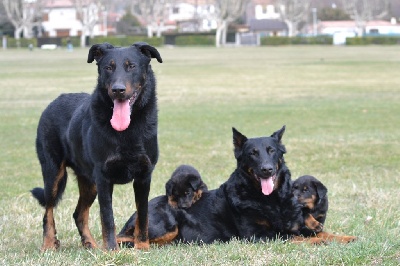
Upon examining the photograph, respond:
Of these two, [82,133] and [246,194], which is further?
[246,194]

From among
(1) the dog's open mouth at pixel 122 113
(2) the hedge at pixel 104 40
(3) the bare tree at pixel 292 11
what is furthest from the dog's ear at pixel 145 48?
(3) the bare tree at pixel 292 11

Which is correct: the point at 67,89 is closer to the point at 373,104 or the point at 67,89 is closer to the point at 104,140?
the point at 373,104

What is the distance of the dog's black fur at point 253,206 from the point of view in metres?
8.32

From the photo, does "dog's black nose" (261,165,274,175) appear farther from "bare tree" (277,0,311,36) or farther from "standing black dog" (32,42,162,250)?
"bare tree" (277,0,311,36)

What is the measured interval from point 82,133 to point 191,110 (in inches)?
842

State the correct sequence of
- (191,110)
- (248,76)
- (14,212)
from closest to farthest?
(14,212) → (191,110) → (248,76)

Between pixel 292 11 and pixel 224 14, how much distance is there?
768 inches

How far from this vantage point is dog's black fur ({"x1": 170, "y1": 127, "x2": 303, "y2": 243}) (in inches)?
328

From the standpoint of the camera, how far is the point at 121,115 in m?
7.37

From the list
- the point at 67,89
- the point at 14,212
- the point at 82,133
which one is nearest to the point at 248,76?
the point at 67,89

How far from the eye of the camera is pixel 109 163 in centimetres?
754

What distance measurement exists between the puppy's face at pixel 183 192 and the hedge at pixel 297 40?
11472 centimetres

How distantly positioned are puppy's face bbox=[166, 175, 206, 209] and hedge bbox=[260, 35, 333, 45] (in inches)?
4517

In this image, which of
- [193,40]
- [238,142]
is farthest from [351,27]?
[238,142]
